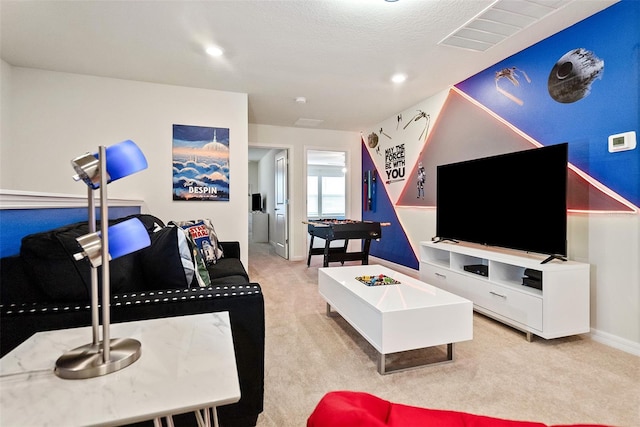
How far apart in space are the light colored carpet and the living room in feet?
0.04

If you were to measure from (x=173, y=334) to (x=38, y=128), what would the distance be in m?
3.66

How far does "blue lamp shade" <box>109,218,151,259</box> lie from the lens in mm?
797

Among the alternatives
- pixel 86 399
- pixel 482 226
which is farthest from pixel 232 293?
pixel 482 226

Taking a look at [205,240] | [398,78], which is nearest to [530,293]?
[398,78]

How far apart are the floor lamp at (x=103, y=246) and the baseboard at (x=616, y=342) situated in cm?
301

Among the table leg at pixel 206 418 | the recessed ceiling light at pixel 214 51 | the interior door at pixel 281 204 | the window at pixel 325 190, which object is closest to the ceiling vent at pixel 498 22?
the recessed ceiling light at pixel 214 51

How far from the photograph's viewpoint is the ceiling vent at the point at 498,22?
219 cm

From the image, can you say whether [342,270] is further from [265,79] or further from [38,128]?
[38,128]

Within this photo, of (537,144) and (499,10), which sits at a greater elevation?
(499,10)

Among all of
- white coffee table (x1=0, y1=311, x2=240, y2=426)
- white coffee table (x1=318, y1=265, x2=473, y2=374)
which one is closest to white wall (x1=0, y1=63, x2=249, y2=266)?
white coffee table (x1=318, y1=265, x2=473, y2=374)

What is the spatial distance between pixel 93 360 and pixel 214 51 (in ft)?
9.27

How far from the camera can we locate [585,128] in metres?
2.43

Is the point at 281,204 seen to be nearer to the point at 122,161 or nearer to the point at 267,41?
the point at 267,41

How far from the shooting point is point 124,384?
70 centimetres
